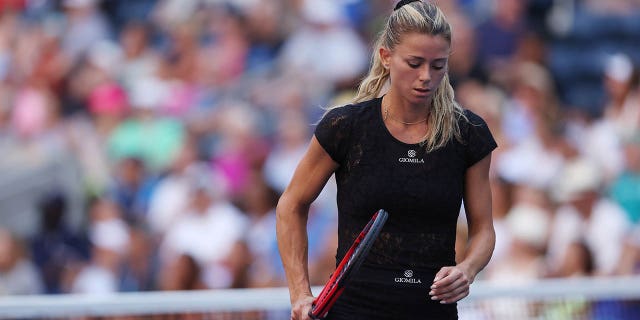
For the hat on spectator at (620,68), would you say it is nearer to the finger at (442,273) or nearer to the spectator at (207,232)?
the spectator at (207,232)

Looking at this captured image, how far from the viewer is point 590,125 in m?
9.66

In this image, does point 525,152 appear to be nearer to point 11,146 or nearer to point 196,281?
point 196,281

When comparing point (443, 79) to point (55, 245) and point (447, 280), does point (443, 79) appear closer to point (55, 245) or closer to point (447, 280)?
point (447, 280)

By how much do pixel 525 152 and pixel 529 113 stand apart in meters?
0.62

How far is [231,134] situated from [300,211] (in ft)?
18.5

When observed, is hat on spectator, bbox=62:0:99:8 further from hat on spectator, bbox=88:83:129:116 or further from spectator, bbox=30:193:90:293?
spectator, bbox=30:193:90:293

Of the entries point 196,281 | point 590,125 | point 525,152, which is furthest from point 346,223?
point 590,125

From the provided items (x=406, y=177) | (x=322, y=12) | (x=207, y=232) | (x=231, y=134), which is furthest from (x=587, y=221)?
(x=406, y=177)

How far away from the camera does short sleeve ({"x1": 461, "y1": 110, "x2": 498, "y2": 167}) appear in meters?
4.01

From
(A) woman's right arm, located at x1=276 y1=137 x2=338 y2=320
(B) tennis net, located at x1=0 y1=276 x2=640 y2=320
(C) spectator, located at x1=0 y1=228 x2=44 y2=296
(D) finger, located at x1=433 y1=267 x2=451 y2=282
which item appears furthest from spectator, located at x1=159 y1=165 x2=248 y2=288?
(D) finger, located at x1=433 y1=267 x2=451 y2=282

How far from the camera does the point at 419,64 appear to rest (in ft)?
12.7

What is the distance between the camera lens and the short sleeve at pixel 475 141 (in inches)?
158

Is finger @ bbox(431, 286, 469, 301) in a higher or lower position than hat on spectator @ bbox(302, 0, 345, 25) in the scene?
higher

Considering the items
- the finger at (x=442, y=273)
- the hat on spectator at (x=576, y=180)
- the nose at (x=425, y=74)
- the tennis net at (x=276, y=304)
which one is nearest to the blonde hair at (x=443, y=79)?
the nose at (x=425, y=74)
